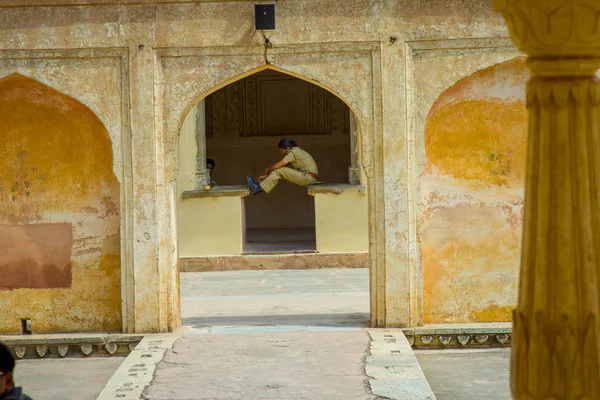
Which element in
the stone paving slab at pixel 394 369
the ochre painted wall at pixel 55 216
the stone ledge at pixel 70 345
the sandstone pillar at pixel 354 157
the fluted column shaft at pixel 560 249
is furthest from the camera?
the sandstone pillar at pixel 354 157

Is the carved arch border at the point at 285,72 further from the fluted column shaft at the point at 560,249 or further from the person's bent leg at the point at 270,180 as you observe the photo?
the fluted column shaft at the point at 560,249

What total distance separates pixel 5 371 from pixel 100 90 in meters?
6.50

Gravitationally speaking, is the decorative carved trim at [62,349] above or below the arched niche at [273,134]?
below

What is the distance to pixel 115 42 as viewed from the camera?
9.84 m

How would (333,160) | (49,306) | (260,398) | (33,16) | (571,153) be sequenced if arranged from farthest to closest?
(333,160)
(49,306)
(33,16)
(260,398)
(571,153)

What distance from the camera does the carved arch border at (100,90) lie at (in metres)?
9.83

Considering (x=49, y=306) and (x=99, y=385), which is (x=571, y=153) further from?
(x=49, y=306)

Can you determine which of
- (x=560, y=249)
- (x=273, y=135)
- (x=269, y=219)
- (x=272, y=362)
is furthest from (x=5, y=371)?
(x=273, y=135)

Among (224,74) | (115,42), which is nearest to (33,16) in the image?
(115,42)

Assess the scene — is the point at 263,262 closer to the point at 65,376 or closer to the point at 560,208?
the point at 65,376

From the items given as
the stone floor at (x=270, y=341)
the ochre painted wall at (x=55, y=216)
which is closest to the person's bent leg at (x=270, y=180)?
the stone floor at (x=270, y=341)

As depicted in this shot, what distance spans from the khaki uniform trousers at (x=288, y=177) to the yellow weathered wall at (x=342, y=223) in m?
0.63

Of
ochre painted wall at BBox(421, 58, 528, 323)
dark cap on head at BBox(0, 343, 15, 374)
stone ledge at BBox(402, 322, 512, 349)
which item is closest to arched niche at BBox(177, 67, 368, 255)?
ochre painted wall at BBox(421, 58, 528, 323)

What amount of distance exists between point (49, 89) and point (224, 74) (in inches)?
62.4
